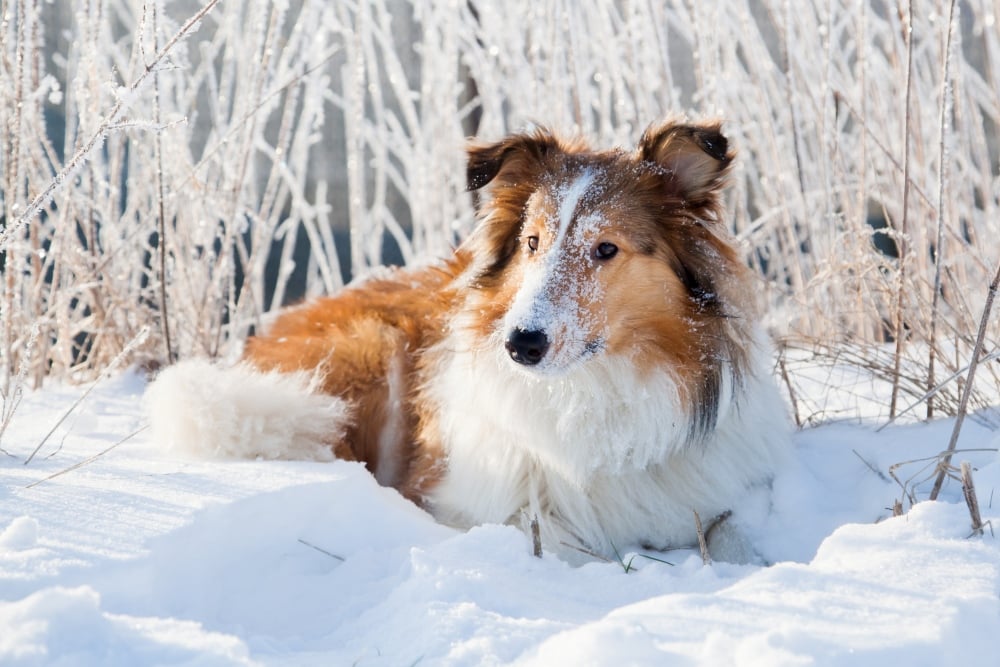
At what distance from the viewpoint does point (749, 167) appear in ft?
16.5

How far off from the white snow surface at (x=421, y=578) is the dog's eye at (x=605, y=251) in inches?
35.0

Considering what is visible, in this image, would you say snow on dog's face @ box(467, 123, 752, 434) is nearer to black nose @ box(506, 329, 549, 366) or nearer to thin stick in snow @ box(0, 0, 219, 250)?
black nose @ box(506, 329, 549, 366)

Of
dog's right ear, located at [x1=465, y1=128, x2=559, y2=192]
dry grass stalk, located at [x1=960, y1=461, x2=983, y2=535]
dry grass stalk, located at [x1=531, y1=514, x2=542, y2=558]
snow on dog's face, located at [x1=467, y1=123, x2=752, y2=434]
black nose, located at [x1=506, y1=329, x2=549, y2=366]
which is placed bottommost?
dry grass stalk, located at [x1=531, y1=514, x2=542, y2=558]

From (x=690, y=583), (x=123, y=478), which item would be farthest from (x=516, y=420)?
(x=123, y=478)

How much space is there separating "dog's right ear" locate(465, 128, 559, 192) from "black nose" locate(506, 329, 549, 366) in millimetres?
727

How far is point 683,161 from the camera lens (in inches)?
117

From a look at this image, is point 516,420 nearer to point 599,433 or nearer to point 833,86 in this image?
point 599,433

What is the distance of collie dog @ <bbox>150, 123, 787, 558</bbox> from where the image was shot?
2.83 meters

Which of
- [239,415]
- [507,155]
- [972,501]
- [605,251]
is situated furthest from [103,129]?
[972,501]

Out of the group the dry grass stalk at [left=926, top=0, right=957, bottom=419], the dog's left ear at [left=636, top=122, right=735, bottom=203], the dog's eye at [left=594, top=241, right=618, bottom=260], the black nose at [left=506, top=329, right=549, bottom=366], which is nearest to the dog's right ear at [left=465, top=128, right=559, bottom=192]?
the dog's left ear at [left=636, top=122, right=735, bottom=203]

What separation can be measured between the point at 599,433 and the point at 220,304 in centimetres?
237

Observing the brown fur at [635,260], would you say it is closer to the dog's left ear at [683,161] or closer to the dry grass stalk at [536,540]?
the dog's left ear at [683,161]

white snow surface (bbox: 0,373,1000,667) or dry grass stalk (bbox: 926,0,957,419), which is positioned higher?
dry grass stalk (bbox: 926,0,957,419)

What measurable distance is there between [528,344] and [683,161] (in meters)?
0.87
